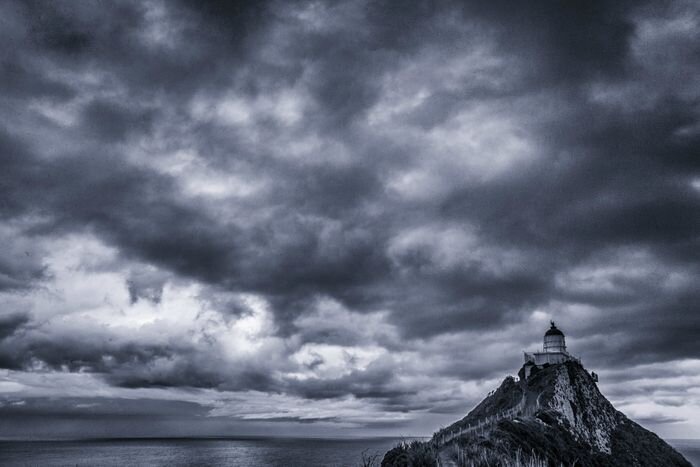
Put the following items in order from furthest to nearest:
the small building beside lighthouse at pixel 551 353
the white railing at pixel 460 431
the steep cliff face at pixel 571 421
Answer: the small building beside lighthouse at pixel 551 353 → the steep cliff face at pixel 571 421 → the white railing at pixel 460 431

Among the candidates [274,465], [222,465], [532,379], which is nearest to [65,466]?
[222,465]

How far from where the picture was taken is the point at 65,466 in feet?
491

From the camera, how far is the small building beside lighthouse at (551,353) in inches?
3590

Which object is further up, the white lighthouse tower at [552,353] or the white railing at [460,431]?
the white lighthouse tower at [552,353]

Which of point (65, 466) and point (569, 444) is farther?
point (65, 466)

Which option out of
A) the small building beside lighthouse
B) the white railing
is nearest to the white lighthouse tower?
the small building beside lighthouse

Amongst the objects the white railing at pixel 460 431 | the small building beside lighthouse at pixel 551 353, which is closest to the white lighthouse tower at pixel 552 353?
the small building beside lighthouse at pixel 551 353

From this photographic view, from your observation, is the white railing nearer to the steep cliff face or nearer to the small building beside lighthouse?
the steep cliff face

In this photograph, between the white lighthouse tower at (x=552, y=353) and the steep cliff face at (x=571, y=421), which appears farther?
the white lighthouse tower at (x=552, y=353)

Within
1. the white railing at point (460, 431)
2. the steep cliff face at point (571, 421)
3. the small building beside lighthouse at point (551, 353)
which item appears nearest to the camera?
the white railing at point (460, 431)

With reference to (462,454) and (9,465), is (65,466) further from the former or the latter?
(462,454)

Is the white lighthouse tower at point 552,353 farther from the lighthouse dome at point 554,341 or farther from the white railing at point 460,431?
the white railing at point 460,431

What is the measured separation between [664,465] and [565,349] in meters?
26.0

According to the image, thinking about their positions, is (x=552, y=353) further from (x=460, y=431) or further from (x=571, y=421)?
(x=460, y=431)
